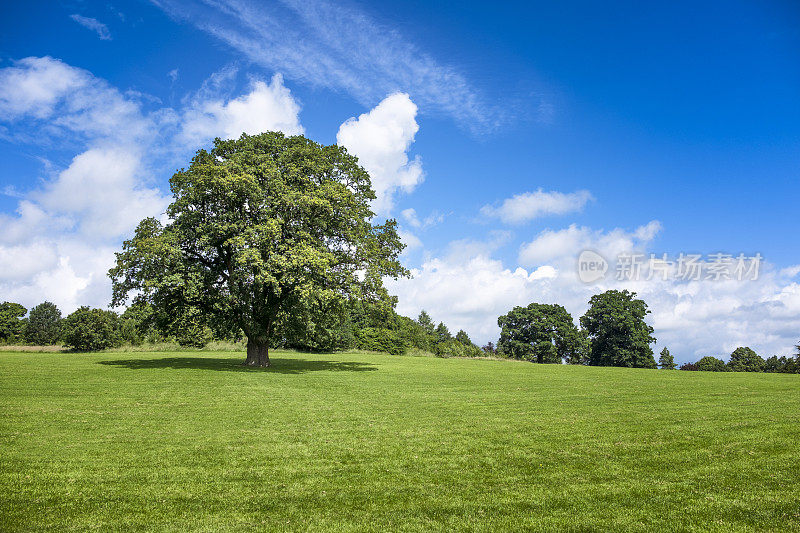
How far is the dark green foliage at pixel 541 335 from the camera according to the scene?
8681 centimetres

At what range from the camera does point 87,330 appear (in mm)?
60562

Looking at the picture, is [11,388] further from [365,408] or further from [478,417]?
[478,417]

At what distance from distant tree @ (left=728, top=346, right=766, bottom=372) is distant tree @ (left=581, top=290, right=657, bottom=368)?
12.8 metres

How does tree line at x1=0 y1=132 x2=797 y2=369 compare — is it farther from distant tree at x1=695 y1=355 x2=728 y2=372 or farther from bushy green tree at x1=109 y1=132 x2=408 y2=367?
distant tree at x1=695 y1=355 x2=728 y2=372

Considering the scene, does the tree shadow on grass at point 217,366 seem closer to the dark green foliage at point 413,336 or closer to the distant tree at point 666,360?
Result: the dark green foliage at point 413,336

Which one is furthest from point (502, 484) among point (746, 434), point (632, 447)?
point (746, 434)

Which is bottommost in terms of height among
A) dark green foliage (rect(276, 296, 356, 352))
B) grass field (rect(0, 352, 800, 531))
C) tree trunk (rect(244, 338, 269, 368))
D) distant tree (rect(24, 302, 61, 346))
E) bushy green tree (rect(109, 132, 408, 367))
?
distant tree (rect(24, 302, 61, 346))

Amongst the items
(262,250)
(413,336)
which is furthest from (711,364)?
(262,250)

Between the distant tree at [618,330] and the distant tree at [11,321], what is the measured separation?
4693 inches

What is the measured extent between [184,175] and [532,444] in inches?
1236

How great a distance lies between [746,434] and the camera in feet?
38.0

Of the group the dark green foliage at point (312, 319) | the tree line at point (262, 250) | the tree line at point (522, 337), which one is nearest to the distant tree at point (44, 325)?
the tree line at point (522, 337)

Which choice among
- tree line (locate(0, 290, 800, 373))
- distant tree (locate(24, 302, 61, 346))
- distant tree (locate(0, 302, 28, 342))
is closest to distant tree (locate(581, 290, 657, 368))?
tree line (locate(0, 290, 800, 373))

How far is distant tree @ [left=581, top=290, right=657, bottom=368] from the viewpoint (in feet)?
251
